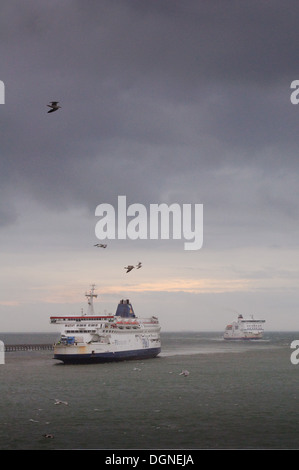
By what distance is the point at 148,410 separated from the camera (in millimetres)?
42312

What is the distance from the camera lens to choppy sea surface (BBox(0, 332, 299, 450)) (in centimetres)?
3159

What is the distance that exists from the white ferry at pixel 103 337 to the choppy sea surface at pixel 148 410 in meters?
8.94

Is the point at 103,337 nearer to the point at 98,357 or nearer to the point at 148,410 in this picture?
the point at 98,357

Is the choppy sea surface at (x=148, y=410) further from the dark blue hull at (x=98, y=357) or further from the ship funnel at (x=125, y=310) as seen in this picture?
the ship funnel at (x=125, y=310)

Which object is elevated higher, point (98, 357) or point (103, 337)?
point (103, 337)

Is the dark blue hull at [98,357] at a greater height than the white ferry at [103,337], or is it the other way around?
the white ferry at [103,337]

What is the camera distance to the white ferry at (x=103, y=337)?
82.1m

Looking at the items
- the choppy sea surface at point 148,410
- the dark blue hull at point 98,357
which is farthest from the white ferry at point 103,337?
the choppy sea surface at point 148,410

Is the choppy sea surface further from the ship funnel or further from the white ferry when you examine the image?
the ship funnel

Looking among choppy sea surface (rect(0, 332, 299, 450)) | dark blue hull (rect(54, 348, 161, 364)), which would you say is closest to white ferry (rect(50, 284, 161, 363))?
dark blue hull (rect(54, 348, 161, 364))

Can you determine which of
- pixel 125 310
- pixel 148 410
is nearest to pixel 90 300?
pixel 125 310

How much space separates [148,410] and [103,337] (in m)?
44.7

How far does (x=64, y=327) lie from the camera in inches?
3420
